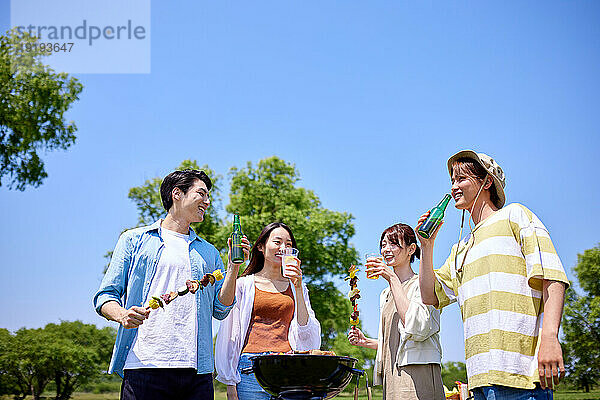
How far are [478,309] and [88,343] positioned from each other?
28.5 m

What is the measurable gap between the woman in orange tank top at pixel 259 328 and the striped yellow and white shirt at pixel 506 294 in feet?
4.51

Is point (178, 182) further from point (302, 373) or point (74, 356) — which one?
point (74, 356)

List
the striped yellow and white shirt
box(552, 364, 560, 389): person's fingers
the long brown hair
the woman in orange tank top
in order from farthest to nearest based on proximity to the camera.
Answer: the long brown hair, the woman in orange tank top, the striped yellow and white shirt, box(552, 364, 560, 389): person's fingers

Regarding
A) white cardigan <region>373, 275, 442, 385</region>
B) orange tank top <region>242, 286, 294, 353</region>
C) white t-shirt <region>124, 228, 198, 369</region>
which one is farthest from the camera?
orange tank top <region>242, 286, 294, 353</region>

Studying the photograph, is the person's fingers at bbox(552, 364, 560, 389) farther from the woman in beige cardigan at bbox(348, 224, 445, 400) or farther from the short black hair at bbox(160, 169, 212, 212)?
the short black hair at bbox(160, 169, 212, 212)

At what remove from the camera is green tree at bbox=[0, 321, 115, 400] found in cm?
2445

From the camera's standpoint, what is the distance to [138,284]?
3.63m

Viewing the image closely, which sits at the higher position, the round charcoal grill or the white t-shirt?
the white t-shirt

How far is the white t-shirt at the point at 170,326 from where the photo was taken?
3443 mm

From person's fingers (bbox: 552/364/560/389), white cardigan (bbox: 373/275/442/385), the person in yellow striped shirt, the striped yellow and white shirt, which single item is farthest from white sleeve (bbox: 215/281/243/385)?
person's fingers (bbox: 552/364/560/389)

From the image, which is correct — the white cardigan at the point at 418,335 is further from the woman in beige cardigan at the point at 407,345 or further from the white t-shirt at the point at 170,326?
the white t-shirt at the point at 170,326

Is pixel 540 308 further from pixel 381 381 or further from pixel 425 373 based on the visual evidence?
pixel 381 381

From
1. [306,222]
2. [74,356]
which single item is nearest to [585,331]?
[306,222]

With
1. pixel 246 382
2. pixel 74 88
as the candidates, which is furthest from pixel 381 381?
pixel 74 88
